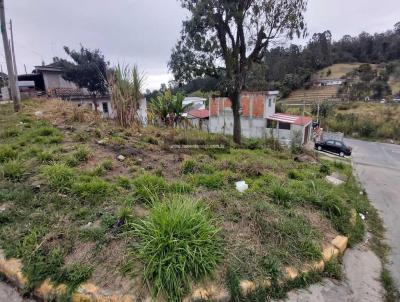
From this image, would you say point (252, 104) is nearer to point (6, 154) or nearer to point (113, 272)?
point (6, 154)

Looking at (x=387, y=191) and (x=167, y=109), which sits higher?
(x=167, y=109)

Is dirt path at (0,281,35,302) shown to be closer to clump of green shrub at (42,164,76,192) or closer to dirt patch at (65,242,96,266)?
dirt patch at (65,242,96,266)

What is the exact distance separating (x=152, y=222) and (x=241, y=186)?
1891mm

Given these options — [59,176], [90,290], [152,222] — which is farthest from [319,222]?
[59,176]

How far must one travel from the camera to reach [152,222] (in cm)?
233

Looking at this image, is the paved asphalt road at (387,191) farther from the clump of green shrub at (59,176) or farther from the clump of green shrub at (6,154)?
the clump of green shrub at (6,154)

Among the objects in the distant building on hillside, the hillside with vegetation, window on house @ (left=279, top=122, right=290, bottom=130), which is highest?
the hillside with vegetation

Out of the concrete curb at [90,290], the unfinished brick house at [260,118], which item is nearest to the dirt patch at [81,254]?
the concrete curb at [90,290]

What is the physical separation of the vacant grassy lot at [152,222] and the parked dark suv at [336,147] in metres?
14.0

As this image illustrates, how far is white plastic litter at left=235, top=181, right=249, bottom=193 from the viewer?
3.72 metres

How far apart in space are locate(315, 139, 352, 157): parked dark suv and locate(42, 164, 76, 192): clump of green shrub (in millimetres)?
18098

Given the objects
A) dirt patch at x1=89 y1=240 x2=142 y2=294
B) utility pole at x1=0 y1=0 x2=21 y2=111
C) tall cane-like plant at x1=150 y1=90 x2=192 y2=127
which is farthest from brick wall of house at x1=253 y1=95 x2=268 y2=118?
dirt patch at x1=89 y1=240 x2=142 y2=294

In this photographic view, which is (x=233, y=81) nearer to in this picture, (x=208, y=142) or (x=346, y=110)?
(x=208, y=142)

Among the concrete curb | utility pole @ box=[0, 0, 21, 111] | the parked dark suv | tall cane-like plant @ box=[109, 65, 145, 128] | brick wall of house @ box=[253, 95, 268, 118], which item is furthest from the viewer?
brick wall of house @ box=[253, 95, 268, 118]
